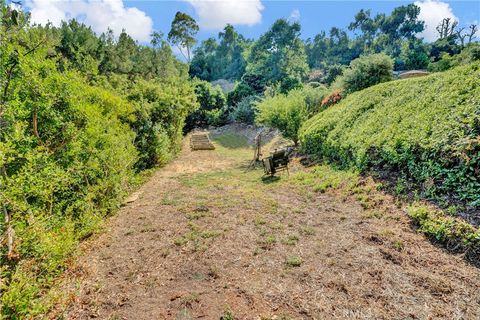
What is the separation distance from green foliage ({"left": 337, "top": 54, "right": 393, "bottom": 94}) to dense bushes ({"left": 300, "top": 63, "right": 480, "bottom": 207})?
5428 millimetres

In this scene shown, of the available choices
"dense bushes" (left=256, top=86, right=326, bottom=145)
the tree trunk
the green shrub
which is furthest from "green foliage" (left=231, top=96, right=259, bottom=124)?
the tree trunk

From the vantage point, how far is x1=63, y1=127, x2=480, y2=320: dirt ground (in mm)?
3479

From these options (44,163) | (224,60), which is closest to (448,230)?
(44,163)

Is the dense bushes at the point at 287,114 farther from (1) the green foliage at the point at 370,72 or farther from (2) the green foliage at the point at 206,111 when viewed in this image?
(2) the green foliage at the point at 206,111


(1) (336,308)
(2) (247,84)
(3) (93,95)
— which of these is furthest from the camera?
(2) (247,84)

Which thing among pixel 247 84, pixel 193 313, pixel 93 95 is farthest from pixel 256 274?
pixel 247 84

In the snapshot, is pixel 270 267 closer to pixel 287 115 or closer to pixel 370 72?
pixel 287 115

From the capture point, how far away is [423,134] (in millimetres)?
6527

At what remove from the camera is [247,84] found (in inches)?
1310

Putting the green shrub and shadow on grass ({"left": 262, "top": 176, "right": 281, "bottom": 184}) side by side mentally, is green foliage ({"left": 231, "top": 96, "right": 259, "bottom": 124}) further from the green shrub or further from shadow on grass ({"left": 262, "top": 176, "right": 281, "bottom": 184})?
shadow on grass ({"left": 262, "top": 176, "right": 281, "bottom": 184})

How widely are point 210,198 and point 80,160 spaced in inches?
139

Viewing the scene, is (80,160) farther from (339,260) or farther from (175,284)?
(339,260)

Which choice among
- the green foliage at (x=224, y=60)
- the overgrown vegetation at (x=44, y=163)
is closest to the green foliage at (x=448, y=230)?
the overgrown vegetation at (x=44, y=163)

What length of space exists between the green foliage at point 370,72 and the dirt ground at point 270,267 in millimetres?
12133
